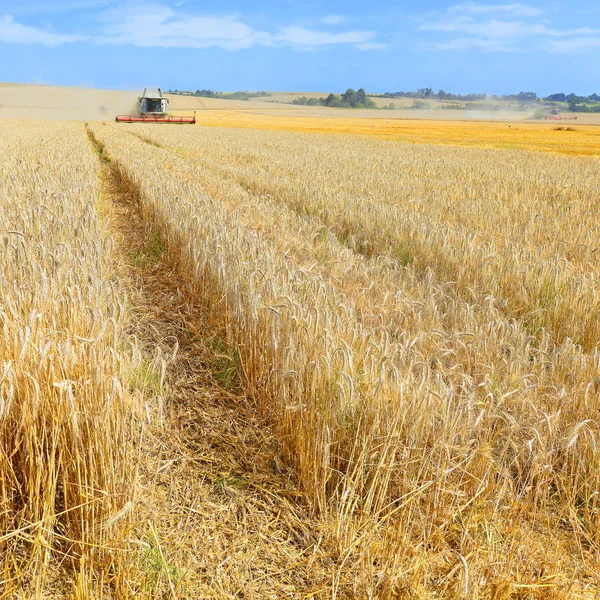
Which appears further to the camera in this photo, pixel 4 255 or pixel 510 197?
pixel 510 197

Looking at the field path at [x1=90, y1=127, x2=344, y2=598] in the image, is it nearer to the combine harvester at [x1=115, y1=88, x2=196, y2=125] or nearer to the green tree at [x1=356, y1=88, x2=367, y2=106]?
the combine harvester at [x1=115, y1=88, x2=196, y2=125]

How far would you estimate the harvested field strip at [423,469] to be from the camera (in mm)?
2023

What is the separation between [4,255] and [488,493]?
12.0ft

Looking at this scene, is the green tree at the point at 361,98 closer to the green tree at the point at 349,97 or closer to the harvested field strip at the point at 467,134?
the green tree at the point at 349,97

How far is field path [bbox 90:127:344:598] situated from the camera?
1.98m

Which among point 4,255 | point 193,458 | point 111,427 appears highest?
point 4,255

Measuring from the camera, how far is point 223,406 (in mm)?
3268

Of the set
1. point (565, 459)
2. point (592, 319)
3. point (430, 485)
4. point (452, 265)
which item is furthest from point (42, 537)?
point (452, 265)

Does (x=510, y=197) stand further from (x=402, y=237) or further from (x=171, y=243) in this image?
(x=171, y=243)

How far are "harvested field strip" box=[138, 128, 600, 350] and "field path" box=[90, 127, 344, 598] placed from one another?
215 cm

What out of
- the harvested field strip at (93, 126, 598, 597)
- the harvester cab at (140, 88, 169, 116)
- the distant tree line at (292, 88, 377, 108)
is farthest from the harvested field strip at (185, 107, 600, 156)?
the distant tree line at (292, 88, 377, 108)

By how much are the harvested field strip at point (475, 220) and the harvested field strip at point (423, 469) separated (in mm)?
1699

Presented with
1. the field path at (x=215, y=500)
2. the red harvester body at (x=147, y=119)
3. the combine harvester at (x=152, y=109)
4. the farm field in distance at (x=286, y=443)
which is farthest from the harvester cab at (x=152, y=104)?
the field path at (x=215, y=500)

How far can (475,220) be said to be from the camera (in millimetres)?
7918
